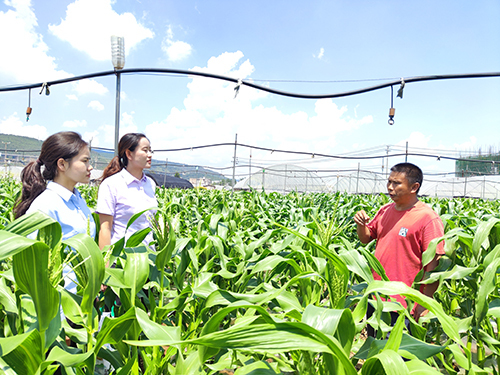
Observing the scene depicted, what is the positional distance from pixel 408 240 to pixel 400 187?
36 centimetres

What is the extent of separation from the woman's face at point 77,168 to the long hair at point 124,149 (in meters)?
0.49

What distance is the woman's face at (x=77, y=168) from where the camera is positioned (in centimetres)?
194

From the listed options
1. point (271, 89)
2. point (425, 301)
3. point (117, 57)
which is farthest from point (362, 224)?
point (117, 57)

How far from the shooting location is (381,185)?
90.2ft

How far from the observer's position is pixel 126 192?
2422 mm

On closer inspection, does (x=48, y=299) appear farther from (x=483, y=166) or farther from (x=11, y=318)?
(x=483, y=166)

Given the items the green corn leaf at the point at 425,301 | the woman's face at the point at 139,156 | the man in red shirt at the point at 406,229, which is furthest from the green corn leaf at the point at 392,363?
the woman's face at the point at 139,156

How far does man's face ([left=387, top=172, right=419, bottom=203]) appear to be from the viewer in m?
2.27

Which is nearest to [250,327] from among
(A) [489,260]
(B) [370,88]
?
(A) [489,260]

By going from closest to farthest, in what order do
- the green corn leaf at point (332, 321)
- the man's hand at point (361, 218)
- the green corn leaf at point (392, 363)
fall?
the green corn leaf at point (392, 363) < the green corn leaf at point (332, 321) < the man's hand at point (361, 218)

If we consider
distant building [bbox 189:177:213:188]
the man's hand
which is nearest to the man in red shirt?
the man's hand

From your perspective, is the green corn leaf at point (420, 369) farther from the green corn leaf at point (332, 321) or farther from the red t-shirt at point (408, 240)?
the red t-shirt at point (408, 240)

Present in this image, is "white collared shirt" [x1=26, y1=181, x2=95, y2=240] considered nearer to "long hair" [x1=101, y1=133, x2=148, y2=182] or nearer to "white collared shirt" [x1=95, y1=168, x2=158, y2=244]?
"white collared shirt" [x1=95, y1=168, x2=158, y2=244]

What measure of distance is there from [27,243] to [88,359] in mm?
455
